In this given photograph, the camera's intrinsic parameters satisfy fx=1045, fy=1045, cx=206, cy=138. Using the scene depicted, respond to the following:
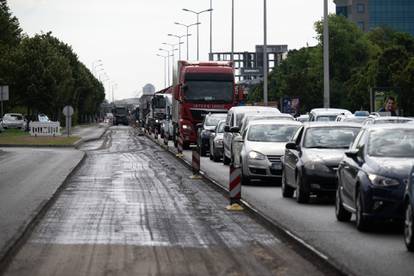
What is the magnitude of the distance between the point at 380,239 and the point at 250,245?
1795mm

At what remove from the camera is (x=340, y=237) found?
14.0m

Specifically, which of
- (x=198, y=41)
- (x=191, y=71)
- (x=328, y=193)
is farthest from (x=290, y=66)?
(x=328, y=193)

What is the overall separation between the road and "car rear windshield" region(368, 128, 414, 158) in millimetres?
1113

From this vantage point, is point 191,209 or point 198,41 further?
point 198,41

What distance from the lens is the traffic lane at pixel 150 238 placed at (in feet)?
37.2

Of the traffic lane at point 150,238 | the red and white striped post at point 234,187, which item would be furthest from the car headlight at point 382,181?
the red and white striped post at point 234,187

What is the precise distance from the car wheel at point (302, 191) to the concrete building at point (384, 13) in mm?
171991

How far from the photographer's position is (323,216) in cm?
1711

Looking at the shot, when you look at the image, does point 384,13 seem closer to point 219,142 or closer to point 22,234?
point 219,142

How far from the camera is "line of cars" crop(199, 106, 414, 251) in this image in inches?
546

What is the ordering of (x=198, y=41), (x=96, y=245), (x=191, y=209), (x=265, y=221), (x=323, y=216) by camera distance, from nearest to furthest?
1. (x=96, y=245)
2. (x=265, y=221)
3. (x=323, y=216)
4. (x=191, y=209)
5. (x=198, y=41)

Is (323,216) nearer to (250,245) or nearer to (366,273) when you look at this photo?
(250,245)

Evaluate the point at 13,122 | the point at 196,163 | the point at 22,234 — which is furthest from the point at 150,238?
the point at 13,122

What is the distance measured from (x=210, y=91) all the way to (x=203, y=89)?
1.09 ft
